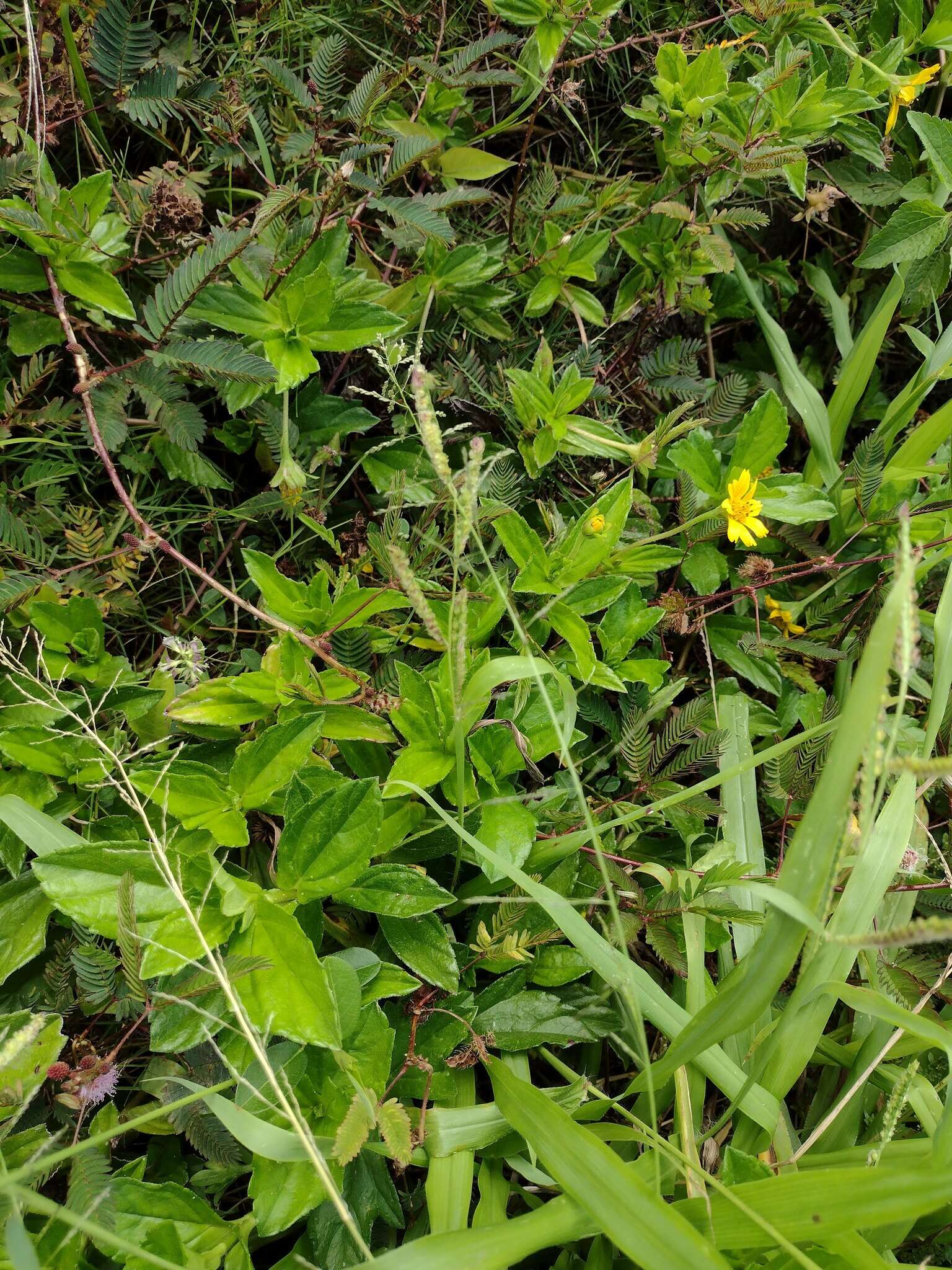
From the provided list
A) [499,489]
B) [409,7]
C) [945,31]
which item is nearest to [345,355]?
[499,489]

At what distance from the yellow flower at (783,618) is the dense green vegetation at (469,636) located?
0.03 ft

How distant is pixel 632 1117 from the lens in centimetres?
123

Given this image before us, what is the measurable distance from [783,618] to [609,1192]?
117 cm

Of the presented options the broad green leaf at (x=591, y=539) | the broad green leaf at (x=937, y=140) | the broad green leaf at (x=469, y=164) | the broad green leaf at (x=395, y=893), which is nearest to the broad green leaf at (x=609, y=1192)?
the broad green leaf at (x=395, y=893)

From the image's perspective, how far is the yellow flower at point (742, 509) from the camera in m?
1.67

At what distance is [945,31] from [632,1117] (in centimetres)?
207

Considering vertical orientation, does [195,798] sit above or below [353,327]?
below

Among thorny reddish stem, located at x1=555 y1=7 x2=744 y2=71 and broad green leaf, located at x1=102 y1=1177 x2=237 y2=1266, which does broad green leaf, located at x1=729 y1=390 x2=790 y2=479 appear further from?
broad green leaf, located at x1=102 y1=1177 x2=237 y2=1266

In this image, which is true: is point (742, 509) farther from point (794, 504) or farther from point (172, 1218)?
point (172, 1218)

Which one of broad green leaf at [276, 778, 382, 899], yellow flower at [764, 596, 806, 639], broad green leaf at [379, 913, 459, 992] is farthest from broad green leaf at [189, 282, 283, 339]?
yellow flower at [764, 596, 806, 639]

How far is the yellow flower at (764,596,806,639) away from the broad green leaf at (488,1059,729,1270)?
1.07 meters

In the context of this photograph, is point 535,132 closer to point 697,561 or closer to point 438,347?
point 438,347

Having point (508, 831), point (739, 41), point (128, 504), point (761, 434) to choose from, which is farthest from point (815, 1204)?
point (739, 41)

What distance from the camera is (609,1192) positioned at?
3.60ft
